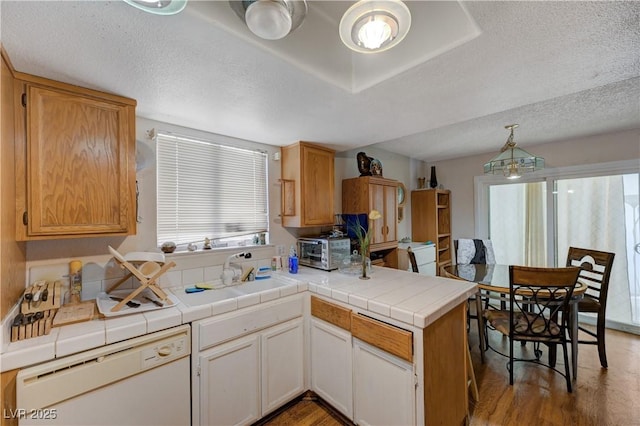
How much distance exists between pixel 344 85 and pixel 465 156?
363cm

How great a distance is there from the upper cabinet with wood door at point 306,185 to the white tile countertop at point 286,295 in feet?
2.05

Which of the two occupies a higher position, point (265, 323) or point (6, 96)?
point (6, 96)

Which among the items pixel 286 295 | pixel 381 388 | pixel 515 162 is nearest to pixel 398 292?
pixel 381 388

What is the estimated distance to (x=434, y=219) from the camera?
4148 millimetres

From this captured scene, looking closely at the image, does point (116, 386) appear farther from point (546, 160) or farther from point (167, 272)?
point (546, 160)

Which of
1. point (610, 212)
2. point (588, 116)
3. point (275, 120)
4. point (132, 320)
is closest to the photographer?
point (132, 320)

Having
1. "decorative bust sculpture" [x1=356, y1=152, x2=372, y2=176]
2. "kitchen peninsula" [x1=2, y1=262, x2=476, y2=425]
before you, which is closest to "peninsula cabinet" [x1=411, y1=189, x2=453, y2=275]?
"decorative bust sculpture" [x1=356, y1=152, x2=372, y2=176]

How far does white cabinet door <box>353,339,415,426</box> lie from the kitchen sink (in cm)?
81

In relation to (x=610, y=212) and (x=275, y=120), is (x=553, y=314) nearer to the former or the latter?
(x=610, y=212)

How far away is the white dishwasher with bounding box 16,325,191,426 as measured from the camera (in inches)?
43.7

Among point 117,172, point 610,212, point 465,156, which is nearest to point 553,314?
point 610,212

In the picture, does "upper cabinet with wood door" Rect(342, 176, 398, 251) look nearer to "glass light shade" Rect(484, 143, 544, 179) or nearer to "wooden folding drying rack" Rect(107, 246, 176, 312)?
"glass light shade" Rect(484, 143, 544, 179)

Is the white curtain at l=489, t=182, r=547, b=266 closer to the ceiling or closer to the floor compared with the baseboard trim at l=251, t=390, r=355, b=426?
closer to the ceiling

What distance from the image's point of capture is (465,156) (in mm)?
4359
